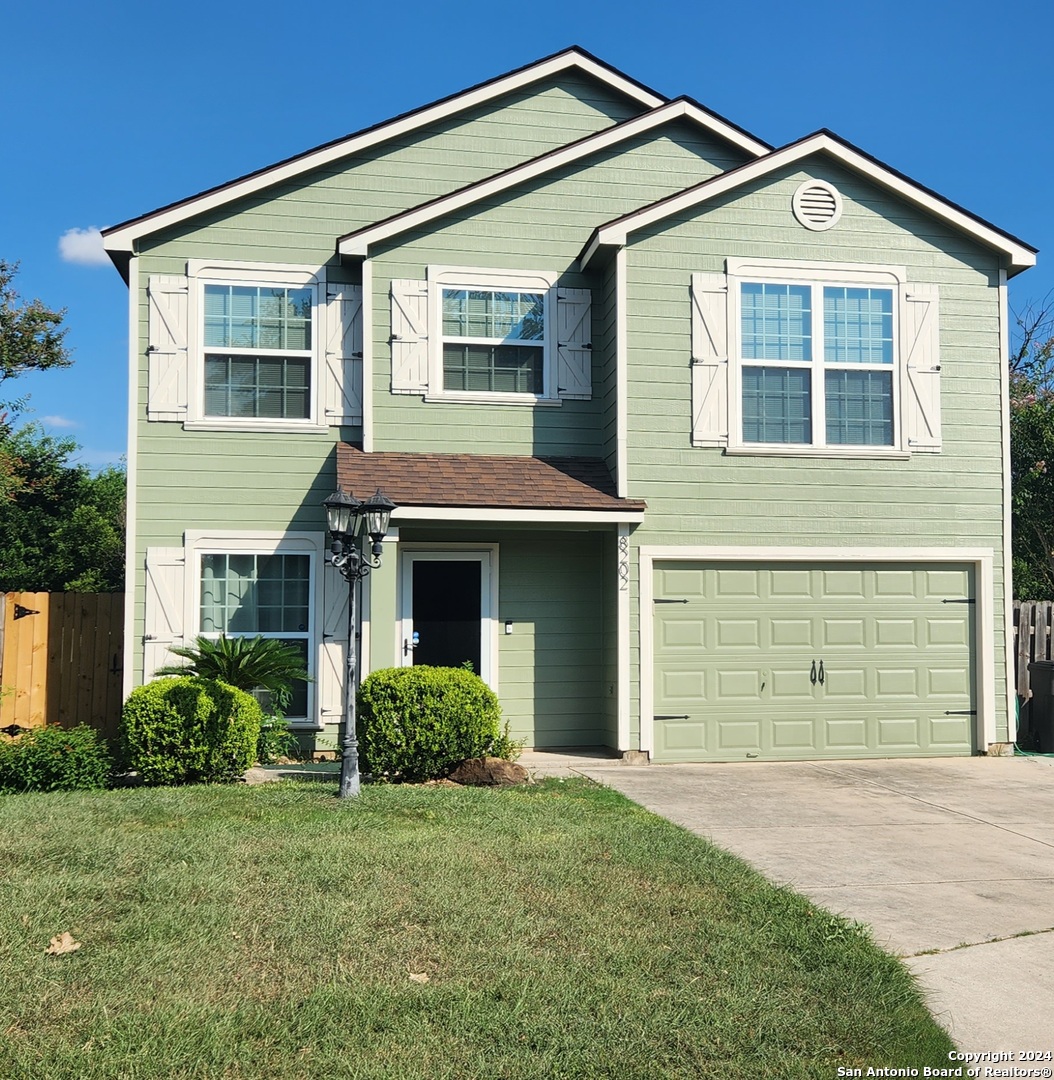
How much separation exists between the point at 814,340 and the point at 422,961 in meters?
8.88

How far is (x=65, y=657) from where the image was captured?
40.1 feet

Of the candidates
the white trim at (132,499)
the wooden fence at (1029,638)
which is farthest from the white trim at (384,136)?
the wooden fence at (1029,638)

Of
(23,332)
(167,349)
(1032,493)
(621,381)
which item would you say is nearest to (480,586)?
(621,381)

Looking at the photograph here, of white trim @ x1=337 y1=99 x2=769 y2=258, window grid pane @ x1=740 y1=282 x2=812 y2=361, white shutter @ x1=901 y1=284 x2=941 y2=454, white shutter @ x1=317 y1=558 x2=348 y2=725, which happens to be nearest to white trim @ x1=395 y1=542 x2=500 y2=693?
white shutter @ x1=317 y1=558 x2=348 y2=725

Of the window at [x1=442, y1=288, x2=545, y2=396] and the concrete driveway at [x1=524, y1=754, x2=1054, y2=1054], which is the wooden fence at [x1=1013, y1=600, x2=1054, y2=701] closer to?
the concrete driveway at [x1=524, y1=754, x2=1054, y2=1054]

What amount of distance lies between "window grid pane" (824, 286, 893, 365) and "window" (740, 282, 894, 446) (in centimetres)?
1

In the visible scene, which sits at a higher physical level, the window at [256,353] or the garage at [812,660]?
the window at [256,353]

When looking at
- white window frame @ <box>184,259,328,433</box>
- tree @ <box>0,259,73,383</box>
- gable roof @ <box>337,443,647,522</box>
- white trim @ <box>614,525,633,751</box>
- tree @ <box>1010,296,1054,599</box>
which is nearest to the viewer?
gable roof @ <box>337,443,647,522</box>

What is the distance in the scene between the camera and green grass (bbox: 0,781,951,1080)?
13.1ft

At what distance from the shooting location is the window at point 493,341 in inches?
480

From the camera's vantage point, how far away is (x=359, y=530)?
916cm

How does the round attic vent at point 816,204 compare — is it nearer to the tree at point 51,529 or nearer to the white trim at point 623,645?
the white trim at point 623,645

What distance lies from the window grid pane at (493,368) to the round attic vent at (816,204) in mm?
3214

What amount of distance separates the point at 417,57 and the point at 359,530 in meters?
8.29
